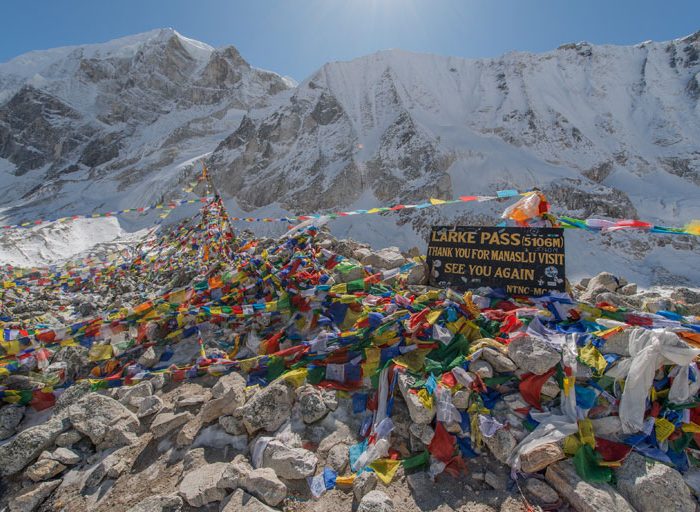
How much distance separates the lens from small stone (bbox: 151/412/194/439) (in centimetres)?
326

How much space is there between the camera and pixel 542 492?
241cm

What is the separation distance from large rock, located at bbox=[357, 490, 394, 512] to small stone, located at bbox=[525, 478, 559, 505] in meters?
0.99

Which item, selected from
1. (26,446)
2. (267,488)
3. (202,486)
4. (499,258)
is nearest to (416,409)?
(267,488)

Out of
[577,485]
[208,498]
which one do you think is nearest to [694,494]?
[577,485]

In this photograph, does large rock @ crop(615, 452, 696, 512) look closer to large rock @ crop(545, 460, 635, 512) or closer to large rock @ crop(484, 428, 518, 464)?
large rock @ crop(545, 460, 635, 512)

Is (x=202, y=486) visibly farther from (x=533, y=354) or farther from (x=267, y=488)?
(x=533, y=354)

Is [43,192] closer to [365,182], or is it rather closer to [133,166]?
[133,166]

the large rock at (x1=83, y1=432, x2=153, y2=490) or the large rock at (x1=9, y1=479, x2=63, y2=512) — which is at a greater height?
the large rock at (x1=83, y1=432, x2=153, y2=490)

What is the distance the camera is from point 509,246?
445 cm

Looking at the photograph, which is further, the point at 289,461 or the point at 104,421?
the point at 104,421

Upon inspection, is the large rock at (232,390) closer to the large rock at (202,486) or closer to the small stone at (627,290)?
the large rock at (202,486)

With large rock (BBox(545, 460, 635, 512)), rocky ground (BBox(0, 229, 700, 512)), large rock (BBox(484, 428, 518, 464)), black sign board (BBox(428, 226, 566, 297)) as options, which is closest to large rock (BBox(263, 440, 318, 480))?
rocky ground (BBox(0, 229, 700, 512))

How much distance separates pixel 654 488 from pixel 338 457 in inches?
85.6

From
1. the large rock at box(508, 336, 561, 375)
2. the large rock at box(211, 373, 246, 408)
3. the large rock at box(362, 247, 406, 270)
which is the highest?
the large rock at box(362, 247, 406, 270)
